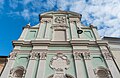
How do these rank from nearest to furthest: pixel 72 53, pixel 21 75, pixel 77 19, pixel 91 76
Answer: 1. pixel 91 76
2. pixel 21 75
3. pixel 72 53
4. pixel 77 19

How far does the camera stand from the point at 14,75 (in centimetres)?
1229

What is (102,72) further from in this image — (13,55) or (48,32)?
(13,55)

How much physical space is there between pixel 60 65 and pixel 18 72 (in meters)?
3.48

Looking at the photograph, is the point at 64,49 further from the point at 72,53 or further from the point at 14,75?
the point at 14,75

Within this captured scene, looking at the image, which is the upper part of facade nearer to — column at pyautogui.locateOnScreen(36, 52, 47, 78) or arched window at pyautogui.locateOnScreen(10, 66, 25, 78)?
column at pyautogui.locateOnScreen(36, 52, 47, 78)

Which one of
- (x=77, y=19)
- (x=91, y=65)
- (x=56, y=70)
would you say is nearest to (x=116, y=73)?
(x=91, y=65)

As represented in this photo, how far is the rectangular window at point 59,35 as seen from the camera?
15749 millimetres

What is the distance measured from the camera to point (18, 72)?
41.8 ft

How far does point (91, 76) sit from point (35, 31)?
321 inches


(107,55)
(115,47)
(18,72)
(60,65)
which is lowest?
(18,72)

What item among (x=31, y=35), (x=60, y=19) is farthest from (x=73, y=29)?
(x=31, y=35)

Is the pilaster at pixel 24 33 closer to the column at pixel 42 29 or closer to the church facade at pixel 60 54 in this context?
the church facade at pixel 60 54

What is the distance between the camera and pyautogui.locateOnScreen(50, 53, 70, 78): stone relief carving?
39.2 ft

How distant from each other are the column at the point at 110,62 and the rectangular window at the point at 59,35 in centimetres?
397
